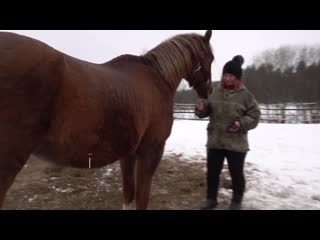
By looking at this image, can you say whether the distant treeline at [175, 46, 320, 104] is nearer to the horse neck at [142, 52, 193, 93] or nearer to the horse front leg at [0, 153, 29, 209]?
the horse neck at [142, 52, 193, 93]

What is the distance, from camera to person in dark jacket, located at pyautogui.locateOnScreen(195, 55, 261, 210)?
2841 mm

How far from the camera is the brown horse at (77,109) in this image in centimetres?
187

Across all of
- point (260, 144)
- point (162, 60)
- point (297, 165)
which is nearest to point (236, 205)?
point (162, 60)

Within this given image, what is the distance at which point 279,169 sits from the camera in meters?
5.40

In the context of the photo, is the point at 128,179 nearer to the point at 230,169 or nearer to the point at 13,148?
the point at 230,169

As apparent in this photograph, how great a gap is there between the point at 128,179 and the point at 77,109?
5.48 feet

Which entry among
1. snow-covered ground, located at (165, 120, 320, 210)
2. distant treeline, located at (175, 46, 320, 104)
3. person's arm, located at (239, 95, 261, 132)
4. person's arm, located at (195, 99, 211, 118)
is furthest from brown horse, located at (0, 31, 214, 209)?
distant treeline, located at (175, 46, 320, 104)

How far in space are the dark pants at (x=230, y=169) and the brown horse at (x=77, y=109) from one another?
25.2 inches

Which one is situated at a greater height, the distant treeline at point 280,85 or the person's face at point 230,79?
the distant treeline at point 280,85

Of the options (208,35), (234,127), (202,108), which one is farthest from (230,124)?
(208,35)

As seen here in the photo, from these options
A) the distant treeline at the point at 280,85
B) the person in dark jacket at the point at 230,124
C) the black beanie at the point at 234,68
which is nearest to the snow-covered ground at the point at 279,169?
the person in dark jacket at the point at 230,124

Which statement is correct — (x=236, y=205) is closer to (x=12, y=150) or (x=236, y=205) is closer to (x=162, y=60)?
(x=162, y=60)

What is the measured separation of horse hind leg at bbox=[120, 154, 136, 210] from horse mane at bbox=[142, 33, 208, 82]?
3.99 ft

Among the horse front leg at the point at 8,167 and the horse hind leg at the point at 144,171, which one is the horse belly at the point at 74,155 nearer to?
the horse front leg at the point at 8,167
